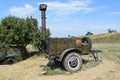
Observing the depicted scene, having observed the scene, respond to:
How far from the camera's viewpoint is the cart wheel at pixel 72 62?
1561 centimetres

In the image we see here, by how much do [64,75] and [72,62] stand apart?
1013 mm

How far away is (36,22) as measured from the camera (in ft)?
82.0

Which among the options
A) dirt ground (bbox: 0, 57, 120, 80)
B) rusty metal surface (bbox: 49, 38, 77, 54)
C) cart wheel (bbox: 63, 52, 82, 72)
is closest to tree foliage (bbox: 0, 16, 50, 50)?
dirt ground (bbox: 0, 57, 120, 80)

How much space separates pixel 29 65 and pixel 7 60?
18.3 feet

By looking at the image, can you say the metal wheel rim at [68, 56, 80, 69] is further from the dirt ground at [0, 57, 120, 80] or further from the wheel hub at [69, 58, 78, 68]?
the dirt ground at [0, 57, 120, 80]

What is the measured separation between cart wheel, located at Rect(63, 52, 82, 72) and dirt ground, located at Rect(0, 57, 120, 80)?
404 mm

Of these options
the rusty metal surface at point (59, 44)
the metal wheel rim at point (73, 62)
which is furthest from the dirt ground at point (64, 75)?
the rusty metal surface at point (59, 44)

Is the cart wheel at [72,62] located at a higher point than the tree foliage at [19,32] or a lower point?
lower

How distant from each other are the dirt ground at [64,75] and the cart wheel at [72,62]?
0.40 meters

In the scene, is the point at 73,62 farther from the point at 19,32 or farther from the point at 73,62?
the point at 19,32

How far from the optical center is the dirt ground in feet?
48.4

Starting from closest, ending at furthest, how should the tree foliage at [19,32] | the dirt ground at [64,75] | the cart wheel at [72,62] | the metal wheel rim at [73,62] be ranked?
the dirt ground at [64,75] < the cart wheel at [72,62] < the metal wheel rim at [73,62] < the tree foliage at [19,32]

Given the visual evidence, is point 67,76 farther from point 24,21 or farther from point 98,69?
point 24,21

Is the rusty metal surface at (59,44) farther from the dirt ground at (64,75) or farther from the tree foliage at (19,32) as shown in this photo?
the tree foliage at (19,32)
